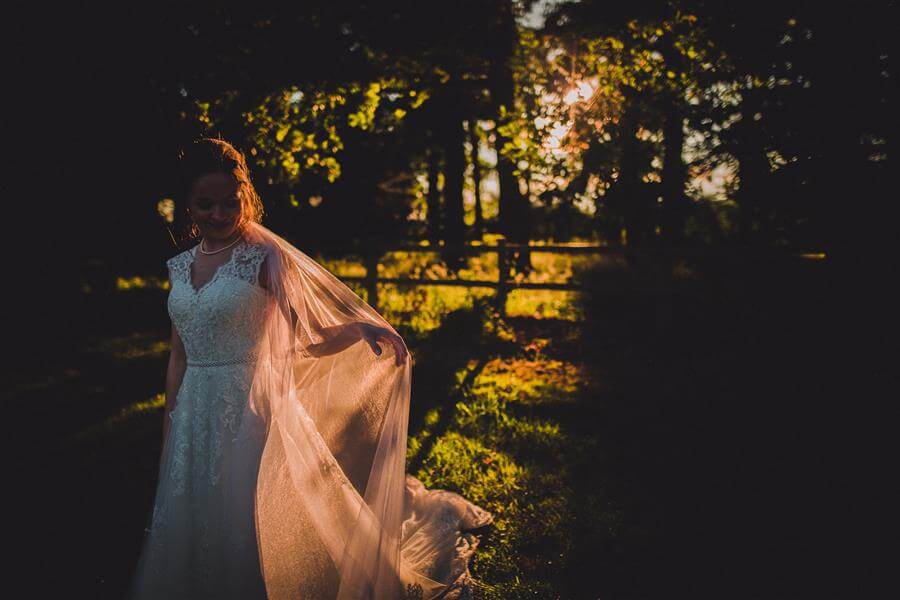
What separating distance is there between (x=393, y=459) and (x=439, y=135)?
1559cm

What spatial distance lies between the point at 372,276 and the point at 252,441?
22.9ft

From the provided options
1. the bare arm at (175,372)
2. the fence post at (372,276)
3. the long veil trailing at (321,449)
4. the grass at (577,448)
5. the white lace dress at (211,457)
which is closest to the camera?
the white lace dress at (211,457)

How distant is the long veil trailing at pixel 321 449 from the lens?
2.38 meters

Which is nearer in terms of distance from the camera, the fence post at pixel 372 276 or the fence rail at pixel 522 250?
the fence rail at pixel 522 250

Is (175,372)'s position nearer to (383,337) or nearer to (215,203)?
(215,203)

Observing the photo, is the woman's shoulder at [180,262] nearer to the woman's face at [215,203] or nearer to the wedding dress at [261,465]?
the wedding dress at [261,465]

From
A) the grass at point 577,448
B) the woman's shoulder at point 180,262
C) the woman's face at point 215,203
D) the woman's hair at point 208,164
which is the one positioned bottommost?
the grass at point 577,448

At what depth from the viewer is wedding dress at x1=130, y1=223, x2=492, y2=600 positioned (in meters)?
2.30

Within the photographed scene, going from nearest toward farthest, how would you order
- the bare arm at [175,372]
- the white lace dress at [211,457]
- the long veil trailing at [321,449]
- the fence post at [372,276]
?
the white lace dress at [211,457] → the long veil trailing at [321,449] → the bare arm at [175,372] → the fence post at [372,276]

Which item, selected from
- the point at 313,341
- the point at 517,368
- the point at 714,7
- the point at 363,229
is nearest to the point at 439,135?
the point at 363,229

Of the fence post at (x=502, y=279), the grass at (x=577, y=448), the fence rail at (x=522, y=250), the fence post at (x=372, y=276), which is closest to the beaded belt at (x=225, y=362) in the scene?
the grass at (x=577, y=448)

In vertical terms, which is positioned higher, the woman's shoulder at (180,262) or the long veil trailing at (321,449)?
the woman's shoulder at (180,262)

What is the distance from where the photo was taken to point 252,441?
2350mm

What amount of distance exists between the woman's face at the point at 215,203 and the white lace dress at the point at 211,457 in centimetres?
13
